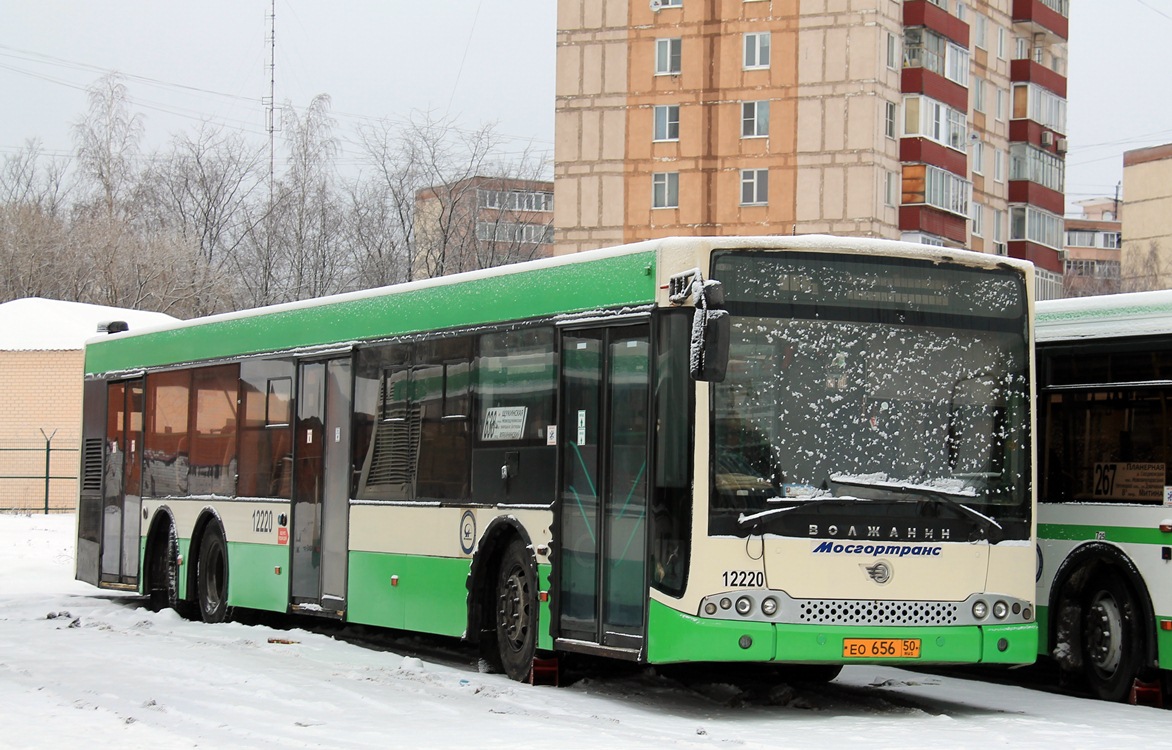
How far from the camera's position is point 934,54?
60062 millimetres

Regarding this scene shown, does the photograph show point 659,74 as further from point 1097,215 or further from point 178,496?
point 1097,215

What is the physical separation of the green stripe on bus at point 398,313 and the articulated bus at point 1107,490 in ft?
12.2

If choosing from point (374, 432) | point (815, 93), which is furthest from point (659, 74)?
point (374, 432)

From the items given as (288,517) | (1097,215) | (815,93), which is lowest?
(288,517)

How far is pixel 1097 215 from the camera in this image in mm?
184500

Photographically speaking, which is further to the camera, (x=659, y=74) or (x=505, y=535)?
(x=659, y=74)

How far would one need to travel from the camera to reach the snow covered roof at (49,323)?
43.4 m

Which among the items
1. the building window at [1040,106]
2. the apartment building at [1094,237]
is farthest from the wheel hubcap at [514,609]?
the apartment building at [1094,237]

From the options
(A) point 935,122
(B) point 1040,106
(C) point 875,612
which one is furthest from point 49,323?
(B) point 1040,106

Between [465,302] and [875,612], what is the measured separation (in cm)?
459

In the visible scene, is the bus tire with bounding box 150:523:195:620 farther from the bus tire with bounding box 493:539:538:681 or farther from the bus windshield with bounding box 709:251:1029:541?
the bus windshield with bounding box 709:251:1029:541

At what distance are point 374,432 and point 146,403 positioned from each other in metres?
5.81

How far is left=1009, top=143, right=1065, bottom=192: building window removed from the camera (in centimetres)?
6888

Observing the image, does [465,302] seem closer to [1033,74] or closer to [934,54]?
[934,54]
